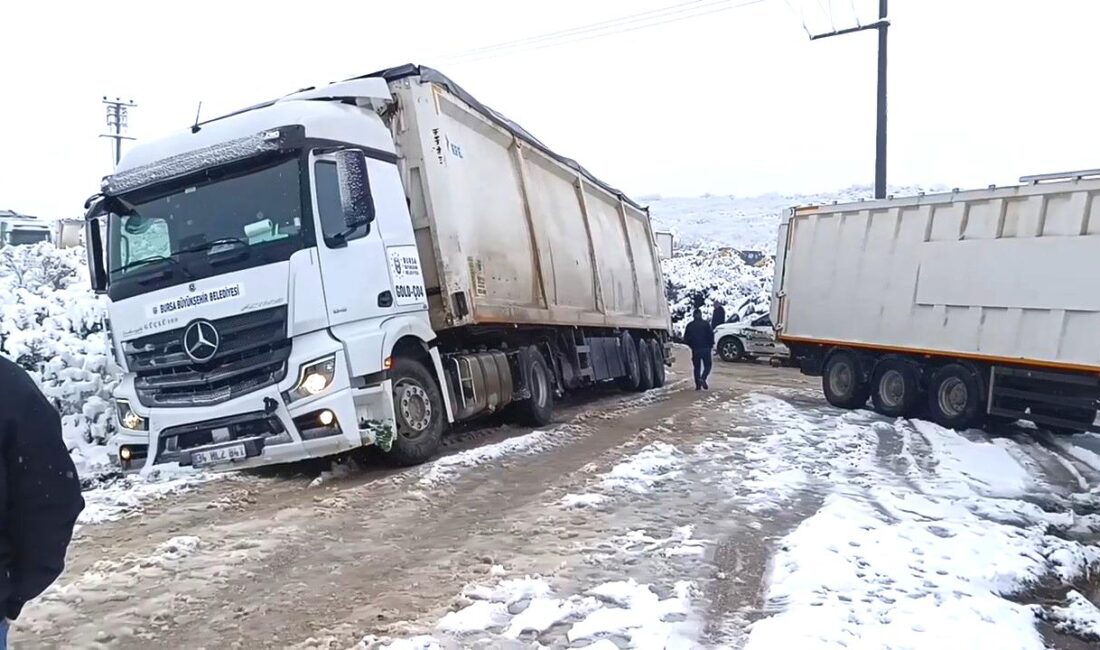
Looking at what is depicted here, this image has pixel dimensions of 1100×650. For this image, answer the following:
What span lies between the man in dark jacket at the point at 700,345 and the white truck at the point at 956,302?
165 centimetres

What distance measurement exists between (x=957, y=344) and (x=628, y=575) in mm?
8859

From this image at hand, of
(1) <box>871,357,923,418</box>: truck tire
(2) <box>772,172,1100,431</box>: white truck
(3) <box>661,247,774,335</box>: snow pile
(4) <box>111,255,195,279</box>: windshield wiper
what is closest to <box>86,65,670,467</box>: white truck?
(4) <box>111,255,195,279</box>: windshield wiper

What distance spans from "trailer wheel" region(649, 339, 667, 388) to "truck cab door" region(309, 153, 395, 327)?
10.9 metres

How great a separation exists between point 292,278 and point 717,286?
31574 mm

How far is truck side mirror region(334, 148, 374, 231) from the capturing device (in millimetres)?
7148

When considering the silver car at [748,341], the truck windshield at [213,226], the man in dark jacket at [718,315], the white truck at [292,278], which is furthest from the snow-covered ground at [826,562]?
the man in dark jacket at [718,315]

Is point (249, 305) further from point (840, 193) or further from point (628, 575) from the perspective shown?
point (840, 193)

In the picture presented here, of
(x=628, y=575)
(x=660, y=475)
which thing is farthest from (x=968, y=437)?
(x=628, y=575)

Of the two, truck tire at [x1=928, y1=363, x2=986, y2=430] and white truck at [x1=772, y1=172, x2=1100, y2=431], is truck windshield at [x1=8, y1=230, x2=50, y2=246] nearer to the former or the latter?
white truck at [x1=772, y1=172, x2=1100, y2=431]

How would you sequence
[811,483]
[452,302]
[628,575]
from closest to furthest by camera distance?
[628,575] → [811,483] → [452,302]

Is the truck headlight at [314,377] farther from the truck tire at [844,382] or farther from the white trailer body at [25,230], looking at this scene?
the white trailer body at [25,230]

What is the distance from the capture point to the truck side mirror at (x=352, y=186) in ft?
23.5

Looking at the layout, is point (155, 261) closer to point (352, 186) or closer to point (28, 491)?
point (352, 186)

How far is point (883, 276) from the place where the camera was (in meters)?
13.4
